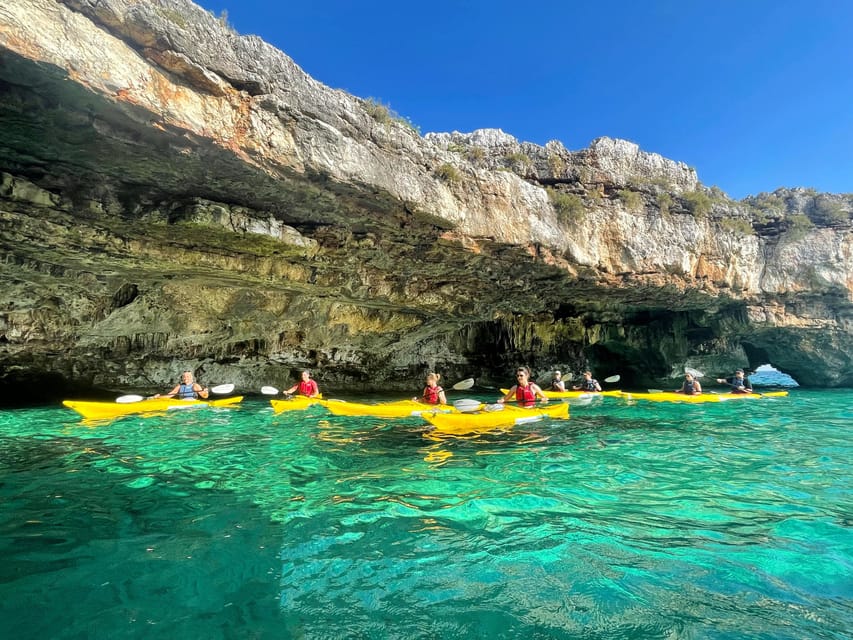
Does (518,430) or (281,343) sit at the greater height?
(281,343)

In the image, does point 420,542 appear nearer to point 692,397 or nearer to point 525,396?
point 525,396

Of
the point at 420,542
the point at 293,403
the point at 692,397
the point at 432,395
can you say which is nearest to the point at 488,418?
the point at 432,395

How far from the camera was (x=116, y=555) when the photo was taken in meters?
3.49

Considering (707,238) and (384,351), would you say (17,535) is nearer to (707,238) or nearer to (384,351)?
(384,351)

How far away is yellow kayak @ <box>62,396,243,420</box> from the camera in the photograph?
9914 mm

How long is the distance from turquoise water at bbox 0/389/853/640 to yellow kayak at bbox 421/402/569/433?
141 cm

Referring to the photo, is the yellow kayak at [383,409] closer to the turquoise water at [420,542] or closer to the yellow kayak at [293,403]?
the yellow kayak at [293,403]

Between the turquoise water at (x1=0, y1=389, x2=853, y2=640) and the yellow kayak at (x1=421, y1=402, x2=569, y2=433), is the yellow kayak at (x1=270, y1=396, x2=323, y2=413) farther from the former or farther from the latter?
the turquoise water at (x1=0, y1=389, x2=853, y2=640)

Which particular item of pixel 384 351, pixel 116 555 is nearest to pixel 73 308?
pixel 384 351

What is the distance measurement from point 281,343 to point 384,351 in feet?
14.8

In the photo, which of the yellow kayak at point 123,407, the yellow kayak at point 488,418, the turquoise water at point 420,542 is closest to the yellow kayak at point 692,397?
the yellow kayak at point 488,418

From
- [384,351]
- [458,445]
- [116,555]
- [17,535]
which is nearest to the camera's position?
[116,555]

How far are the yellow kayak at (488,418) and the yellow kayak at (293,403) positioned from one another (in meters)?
4.31

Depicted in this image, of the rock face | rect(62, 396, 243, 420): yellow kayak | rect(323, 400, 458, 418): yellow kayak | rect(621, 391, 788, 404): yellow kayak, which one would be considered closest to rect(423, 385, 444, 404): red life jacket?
rect(323, 400, 458, 418): yellow kayak
